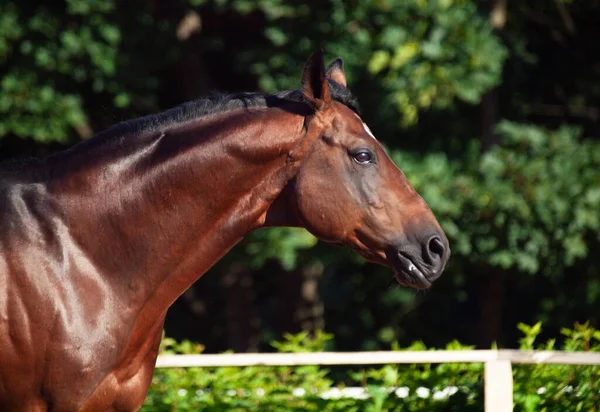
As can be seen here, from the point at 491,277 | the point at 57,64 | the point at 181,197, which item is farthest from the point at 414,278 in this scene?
the point at 491,277

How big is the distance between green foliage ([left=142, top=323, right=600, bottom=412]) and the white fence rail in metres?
0.18

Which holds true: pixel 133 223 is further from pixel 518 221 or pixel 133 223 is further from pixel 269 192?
pixel 518 221

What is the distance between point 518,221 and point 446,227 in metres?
0.72

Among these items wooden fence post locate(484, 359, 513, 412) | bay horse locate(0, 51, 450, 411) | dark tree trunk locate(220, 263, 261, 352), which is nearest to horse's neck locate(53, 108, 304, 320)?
bay horse locate(0, 51, 450, 411)

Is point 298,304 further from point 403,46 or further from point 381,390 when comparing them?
point 381,390

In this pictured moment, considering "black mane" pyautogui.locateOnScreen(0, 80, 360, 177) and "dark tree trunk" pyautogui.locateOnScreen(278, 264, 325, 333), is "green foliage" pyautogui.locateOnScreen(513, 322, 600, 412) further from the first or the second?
"dark tree trunk" pyautogui.locateOnScreen(278, 264, 325, 333)

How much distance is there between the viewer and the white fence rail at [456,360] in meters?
4.78

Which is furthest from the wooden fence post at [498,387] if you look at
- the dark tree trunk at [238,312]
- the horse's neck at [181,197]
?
the dark tree trunk at [238,312]

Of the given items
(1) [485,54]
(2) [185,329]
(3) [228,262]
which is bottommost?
(2) [185,329]

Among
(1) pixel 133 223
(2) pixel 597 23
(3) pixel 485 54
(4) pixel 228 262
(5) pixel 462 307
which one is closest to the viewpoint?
(1) pixel 133 223

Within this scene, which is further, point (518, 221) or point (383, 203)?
point (518, 221)

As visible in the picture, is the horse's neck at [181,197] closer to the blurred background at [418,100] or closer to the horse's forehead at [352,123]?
the horse's forehead at [352,123]

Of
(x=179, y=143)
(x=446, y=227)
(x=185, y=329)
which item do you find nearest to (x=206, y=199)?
(x=179, y=143)

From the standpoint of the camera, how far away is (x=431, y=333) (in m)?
12.6
